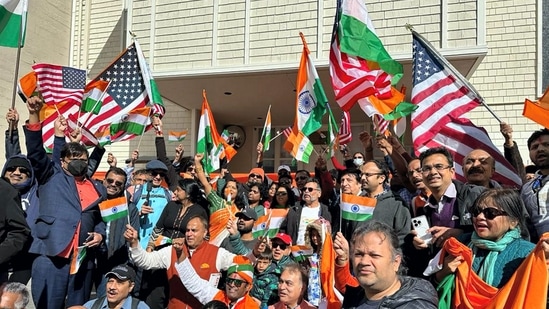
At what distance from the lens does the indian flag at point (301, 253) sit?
449cm

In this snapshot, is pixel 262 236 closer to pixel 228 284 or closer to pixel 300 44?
pixel 228 284

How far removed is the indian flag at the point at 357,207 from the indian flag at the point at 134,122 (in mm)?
4163

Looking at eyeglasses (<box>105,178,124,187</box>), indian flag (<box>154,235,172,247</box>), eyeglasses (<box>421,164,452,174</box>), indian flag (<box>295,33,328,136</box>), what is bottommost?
indian flag (<box>154,235,172,247</box>)

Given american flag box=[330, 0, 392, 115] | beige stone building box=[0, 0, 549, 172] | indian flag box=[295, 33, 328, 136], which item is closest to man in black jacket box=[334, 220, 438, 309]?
american flag box=[330, 0, 392, 115]

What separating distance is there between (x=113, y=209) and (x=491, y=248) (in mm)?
3373

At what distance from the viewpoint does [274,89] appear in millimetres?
12711

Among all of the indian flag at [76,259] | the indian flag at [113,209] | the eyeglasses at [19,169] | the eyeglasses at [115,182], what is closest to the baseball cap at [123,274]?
the indian flag at [76,259]

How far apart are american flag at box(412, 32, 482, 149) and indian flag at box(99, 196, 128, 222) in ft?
10.2

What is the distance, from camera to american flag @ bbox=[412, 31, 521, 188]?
548 centimetres

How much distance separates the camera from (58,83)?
6941mm

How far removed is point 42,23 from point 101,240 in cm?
1236

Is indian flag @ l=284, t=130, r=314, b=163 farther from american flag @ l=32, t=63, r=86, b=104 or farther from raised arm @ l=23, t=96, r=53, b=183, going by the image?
raised arm @ l=23, t=96, r=53, b=183

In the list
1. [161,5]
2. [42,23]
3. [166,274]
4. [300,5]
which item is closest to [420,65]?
[166,274]

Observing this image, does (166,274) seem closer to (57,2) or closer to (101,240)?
(101,240)
